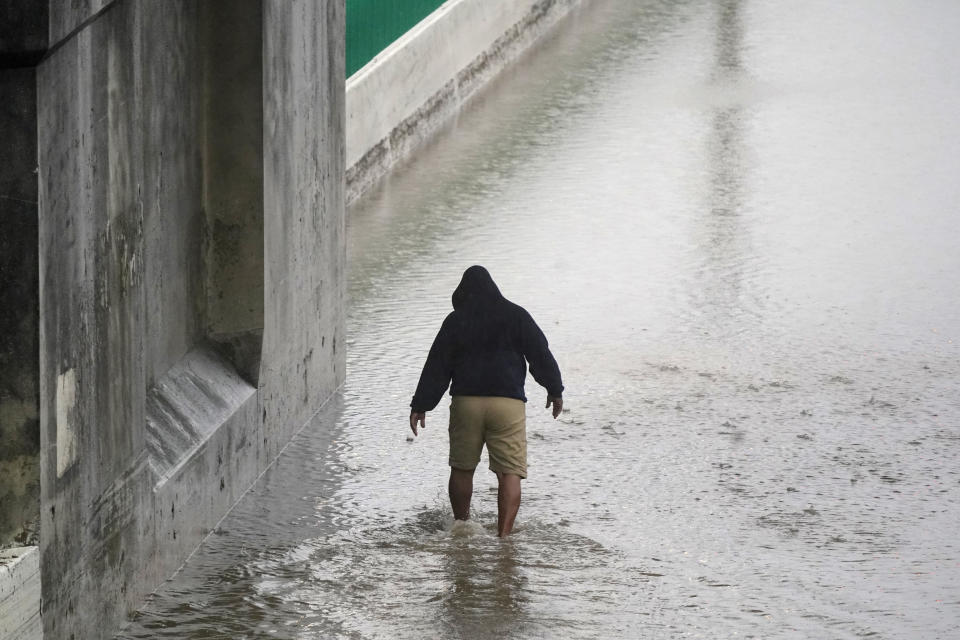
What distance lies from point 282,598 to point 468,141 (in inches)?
476

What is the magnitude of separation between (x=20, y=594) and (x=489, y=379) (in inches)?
123

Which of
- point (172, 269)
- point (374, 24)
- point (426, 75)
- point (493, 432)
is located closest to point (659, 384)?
point (493, 432)

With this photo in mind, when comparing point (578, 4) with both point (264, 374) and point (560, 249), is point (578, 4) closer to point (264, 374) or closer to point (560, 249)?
point (560, 249)

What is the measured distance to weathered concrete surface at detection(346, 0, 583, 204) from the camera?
1742 cm

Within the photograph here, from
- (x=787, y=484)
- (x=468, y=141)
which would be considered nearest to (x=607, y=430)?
(x=787, y=484)

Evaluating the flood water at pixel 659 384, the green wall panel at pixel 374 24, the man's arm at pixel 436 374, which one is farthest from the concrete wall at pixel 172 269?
the green wall panel at pixel 374 24

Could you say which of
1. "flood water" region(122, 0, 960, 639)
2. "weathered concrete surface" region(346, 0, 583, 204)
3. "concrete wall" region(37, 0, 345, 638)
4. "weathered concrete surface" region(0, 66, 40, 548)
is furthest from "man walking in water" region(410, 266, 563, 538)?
"weathered concrete surface" region(346, 0, 583, 204)

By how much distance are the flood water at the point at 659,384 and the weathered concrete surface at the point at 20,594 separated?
1186 mm

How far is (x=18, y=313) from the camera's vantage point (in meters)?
6.29

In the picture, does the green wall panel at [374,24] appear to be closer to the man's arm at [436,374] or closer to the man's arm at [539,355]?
the man's arm at [436,374]

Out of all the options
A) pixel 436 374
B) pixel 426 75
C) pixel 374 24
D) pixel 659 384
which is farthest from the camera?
pixel 426 75

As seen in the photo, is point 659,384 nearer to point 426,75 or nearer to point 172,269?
point 172,269

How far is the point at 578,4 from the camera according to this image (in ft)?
84.4

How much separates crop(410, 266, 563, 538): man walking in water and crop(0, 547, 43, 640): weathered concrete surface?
2844 millimetres
